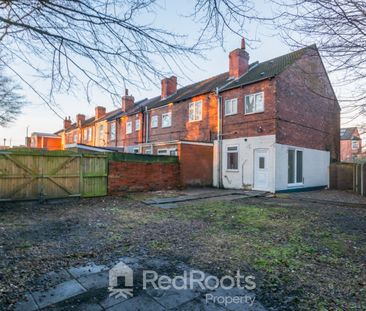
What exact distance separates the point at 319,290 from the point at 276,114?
1110 cm

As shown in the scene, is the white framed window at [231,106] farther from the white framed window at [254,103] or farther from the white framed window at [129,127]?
the white framed window at [129,127]

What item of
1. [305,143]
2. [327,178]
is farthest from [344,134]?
[305,143]

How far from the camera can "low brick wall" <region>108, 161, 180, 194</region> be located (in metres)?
A: 11.7

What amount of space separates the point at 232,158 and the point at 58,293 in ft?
43.2

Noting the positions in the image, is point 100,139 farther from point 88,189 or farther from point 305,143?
point 305,143

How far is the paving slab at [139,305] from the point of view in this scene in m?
2.64

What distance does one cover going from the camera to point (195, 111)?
17641 millimetres

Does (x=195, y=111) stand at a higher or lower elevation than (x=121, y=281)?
higher

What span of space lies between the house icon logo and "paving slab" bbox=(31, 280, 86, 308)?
0.36 meters

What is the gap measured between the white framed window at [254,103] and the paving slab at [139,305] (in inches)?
494

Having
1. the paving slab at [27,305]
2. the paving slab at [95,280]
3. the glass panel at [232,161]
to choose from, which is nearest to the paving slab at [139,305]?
the paving slab at [95,280]

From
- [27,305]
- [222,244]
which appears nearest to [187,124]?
[222,244]

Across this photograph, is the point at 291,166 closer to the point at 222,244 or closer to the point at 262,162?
the point at 262,162

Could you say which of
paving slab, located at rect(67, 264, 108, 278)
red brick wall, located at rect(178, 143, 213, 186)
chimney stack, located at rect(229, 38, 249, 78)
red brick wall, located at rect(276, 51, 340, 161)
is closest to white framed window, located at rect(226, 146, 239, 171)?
red brick wall, located at rect(178, 143, 213, 186)
